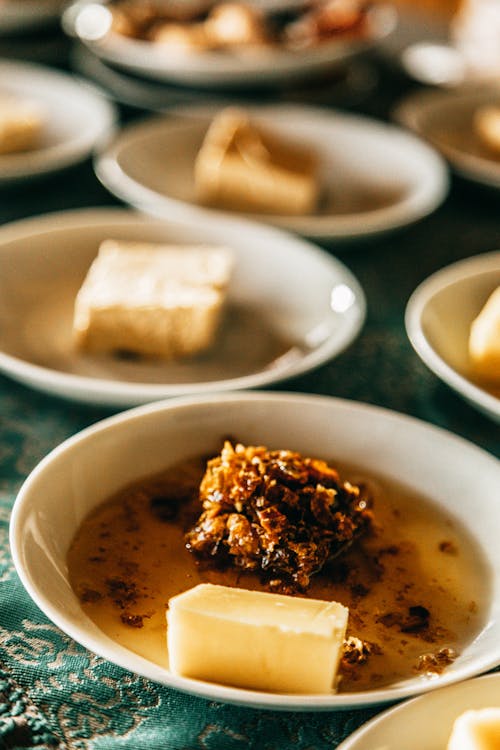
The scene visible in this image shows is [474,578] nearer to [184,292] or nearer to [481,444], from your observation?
[481,444]

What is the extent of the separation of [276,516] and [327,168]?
125 centimetres

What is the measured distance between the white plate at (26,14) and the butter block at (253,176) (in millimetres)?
751

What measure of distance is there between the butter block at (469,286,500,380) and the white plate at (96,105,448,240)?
0.41m

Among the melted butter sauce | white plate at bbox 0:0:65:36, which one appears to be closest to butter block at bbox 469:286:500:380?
the melted butter sauce

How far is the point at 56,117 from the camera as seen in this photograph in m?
2.09

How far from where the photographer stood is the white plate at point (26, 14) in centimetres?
227

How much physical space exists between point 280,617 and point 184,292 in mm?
725

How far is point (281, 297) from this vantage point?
1.54 m

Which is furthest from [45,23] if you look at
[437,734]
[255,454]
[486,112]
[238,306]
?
[437,734]

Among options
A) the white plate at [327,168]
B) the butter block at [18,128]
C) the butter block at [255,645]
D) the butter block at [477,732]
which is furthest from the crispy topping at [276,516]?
the butter block at [18,128]

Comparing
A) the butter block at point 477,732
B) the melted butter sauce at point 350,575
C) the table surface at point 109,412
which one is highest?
the butter block at point 477,732

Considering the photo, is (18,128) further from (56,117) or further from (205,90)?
(205,90)

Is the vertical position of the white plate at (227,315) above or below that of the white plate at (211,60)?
below

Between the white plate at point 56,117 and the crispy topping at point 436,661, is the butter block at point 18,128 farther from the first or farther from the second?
the crispy topping at point 436,661
